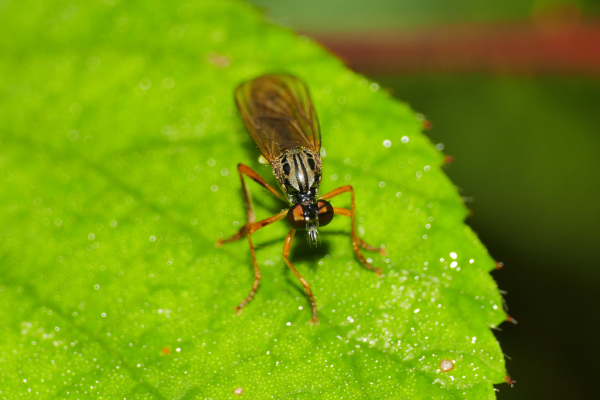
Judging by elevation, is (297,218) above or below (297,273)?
above

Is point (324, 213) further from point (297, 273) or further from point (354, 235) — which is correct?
point (297, 273)

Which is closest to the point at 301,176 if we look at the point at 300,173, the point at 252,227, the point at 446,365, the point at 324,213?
the point at 300,173

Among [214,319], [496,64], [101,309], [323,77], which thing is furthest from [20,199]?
[496,64]

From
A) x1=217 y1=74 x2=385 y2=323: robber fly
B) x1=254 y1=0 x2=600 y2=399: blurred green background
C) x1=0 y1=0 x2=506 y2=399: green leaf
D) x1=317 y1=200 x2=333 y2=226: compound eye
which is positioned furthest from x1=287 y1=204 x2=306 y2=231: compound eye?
x1=254 y1=0 x2=600 y2=399: blurred green background

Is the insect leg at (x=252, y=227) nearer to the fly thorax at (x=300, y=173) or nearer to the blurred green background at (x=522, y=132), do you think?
the fly thorax at (x=300, y=173)

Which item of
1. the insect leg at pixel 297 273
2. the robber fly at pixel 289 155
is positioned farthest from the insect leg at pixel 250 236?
the insect leg at pixel 297 273

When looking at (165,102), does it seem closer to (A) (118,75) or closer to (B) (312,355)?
(A) (118,75)

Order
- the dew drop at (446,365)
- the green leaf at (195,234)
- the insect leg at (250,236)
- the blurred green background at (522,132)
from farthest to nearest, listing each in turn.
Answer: the blurred green background at (522,132)
the insect leg at (250,236)
the green leaf at (195,234)
the dew drop at (446,365)

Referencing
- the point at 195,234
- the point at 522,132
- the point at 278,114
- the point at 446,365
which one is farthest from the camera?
the point at 522,132
